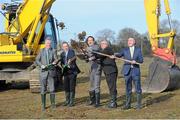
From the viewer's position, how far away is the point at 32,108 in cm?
1151

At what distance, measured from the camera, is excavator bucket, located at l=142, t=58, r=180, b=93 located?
1408 centimetres

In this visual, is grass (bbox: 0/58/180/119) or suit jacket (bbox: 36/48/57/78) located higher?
suit jacket (bbox: 36/48/57/78)

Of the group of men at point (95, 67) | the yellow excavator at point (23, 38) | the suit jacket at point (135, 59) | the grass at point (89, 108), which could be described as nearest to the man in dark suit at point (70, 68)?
the group of men at point (95, 67)

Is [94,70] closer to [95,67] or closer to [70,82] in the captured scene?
[95,67]

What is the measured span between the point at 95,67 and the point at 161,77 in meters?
3.35

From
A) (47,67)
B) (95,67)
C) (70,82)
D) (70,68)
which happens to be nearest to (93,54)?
(95,67)

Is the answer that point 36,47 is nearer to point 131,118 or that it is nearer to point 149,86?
point 149,86

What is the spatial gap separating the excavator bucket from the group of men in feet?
10.3

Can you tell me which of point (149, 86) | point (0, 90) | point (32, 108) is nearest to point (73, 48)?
point (32, 108)

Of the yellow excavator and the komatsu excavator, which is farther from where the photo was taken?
the yellow excavator

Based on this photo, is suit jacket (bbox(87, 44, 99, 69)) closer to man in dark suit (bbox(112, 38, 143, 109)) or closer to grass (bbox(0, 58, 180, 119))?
man in dark suit (bbox(112, 38, 143, 109))

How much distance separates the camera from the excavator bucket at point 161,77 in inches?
554

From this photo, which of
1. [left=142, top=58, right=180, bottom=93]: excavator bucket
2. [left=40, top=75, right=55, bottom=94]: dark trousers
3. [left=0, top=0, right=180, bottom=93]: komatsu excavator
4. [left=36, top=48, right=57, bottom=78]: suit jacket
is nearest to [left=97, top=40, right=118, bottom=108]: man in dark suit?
[left=36, top=48, right=57, bottom=78]: suit jacket

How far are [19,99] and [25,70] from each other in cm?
259
